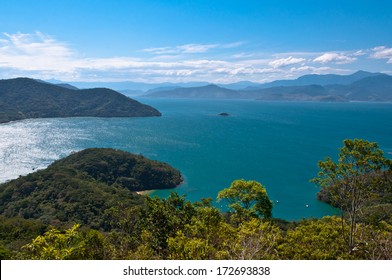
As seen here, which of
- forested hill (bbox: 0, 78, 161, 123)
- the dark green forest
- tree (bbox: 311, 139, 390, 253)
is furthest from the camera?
forested hill (bbox: 0, 78, 161, 123)

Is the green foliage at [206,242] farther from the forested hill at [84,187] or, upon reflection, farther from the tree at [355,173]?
the forested hill at [84,187]

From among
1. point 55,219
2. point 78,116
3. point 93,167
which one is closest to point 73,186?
point 55,219

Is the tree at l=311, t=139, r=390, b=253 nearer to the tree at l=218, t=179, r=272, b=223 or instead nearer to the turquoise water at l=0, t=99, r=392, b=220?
the tree at l=218, t=179, r=272, b=223

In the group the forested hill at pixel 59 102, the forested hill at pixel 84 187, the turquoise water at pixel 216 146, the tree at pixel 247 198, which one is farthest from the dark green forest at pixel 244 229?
the forested hill at pixel 59 102

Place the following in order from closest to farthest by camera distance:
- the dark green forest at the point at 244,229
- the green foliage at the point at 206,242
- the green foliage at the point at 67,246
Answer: the green foliage at the point at 67,246 < the green foliage at the point at 206,242 < the dark green forest at the point at 244,229

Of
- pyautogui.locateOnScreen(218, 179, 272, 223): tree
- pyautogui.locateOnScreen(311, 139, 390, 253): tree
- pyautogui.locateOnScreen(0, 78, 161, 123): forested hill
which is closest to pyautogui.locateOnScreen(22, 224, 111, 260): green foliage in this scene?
pyautogui.locateOnScreen(218, 179, 272, 223): tree
